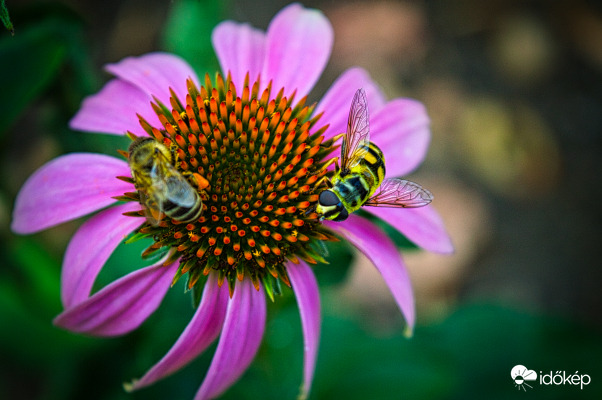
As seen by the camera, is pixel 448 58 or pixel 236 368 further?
pixel 448 58

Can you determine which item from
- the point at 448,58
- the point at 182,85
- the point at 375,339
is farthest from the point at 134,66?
the point at 448,58

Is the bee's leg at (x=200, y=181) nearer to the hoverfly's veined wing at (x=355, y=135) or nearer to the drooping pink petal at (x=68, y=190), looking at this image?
the drooping pink petal at (x=68, y=190)

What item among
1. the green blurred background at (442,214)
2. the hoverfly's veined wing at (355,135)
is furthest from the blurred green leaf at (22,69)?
the hoverfly's veined wing at (355,135)

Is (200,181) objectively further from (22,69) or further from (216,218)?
(22,69)

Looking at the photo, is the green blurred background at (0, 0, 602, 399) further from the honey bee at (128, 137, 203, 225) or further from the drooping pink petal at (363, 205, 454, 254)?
the honey bee at (128, 137, 203, 225)

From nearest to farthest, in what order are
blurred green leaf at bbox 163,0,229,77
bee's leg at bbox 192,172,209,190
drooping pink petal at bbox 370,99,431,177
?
bee's leg at bbox 192,172,209,190 < drooping pink petal at bbox 370,99,431,177 < blurred green leaf at bbox 163,0,229,77

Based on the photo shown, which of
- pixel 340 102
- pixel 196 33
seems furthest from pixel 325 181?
pixel 196 33

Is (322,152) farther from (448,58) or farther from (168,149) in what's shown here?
(448,58)

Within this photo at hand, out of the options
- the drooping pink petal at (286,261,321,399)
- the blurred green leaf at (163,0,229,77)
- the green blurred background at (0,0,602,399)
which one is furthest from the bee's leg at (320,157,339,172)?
the blurred green leaf at (163,0,229,77)
